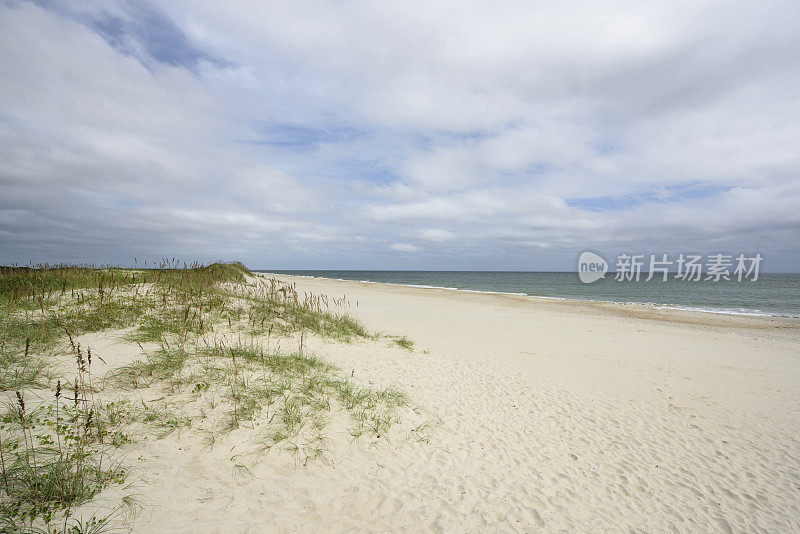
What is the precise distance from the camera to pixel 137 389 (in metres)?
5.89

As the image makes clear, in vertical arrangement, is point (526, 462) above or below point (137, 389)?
below

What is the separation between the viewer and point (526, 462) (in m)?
5.55

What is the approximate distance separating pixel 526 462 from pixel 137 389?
6657mm

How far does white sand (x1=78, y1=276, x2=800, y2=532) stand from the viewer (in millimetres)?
4117

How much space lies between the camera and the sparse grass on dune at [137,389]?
3.62m

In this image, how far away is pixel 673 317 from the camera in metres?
24.8

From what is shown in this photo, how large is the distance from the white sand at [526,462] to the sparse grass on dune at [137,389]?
0.44m

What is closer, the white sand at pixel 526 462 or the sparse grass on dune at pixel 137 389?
the sparse grass on dune at pixel 137 389

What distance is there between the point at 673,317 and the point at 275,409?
29.0 metres

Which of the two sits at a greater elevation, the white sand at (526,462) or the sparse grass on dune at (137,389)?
the sparse grass on dune at (137,389)

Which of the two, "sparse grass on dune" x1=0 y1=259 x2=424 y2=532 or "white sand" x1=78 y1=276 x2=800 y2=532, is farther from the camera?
"white sand" x1=78 y1=276 x2=800 y2=532

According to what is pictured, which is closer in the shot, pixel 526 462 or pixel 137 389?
pixel 526 462

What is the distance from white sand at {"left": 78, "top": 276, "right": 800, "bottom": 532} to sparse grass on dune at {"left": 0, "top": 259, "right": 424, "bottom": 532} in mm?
439

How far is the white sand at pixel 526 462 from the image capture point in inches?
162
